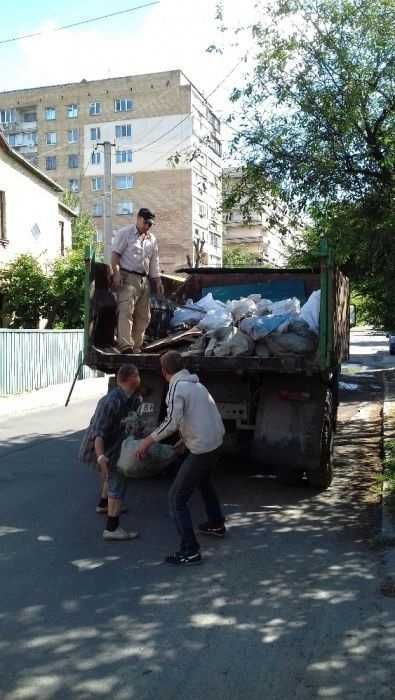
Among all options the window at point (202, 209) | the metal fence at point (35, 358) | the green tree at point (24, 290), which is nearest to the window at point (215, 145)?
the metal fence at point (35, 358)

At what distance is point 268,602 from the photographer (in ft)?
14.1

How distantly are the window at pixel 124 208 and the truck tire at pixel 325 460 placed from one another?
55001mm

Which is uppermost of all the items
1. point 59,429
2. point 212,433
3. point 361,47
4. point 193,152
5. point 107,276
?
point 361,47

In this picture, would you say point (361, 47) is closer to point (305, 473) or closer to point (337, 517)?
point (305, 473)

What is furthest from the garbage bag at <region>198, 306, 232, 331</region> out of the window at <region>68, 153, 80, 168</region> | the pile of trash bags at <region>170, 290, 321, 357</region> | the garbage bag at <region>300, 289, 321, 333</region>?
the window at <region>68, 153, 80, 168</region>

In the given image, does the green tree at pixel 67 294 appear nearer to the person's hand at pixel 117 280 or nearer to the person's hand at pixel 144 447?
the person's hand at pixel 117 280

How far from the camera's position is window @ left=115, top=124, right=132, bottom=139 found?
6044 cm

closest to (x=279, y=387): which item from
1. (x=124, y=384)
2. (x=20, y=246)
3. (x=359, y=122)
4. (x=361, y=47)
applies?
(x=124, y=384)

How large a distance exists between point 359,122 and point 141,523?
6.23 m

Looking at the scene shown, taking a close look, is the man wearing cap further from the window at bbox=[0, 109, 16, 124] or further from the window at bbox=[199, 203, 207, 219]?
the window at bbox=[0, 109, 16, 124]

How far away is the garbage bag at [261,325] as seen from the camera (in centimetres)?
685

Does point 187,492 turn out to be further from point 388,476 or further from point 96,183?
A: point 96,183

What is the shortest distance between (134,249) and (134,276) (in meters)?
0.30

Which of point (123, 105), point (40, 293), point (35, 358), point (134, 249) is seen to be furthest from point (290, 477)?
point (123, 105)
